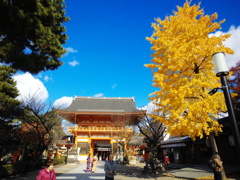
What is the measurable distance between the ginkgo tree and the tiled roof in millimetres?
19891

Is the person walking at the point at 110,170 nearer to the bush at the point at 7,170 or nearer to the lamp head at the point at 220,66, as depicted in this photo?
the lamp head at the point at 220,66

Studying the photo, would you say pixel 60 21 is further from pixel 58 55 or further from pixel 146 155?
pixel 146 155

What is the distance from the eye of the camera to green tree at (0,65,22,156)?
12.1 metres

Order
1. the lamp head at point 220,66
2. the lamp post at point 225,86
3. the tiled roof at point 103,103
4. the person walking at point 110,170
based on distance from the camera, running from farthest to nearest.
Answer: the tiled roof at point 103,103 → the person walking at point 110,170 → the lamp head at point 220,66 → the lamp post at point 225,86

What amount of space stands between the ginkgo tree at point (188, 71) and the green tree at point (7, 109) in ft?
36.5

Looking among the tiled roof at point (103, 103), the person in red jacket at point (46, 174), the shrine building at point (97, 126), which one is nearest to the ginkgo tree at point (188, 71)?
the person in red jacket at point (46, 174)

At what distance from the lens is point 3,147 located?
13461 mm

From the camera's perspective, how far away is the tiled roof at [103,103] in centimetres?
2872

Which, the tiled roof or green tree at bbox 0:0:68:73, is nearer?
green tree at bbox 0:0:68:73

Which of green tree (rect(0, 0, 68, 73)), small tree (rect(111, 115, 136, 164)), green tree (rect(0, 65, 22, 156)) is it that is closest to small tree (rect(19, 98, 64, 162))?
green tree (rect(0, 65, 22, 156))

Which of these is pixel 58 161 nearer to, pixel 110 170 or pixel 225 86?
pixel 110 170

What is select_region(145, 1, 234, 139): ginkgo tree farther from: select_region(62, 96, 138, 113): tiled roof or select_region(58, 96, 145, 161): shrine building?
select_region(62, 96, 138, 113): tiled roof

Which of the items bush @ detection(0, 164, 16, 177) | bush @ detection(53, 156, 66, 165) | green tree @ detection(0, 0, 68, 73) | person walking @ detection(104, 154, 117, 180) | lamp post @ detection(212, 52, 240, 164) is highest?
green tree @ detection(0, 0, 68, 73)

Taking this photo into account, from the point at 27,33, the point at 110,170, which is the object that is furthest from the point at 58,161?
the point at 27,33
